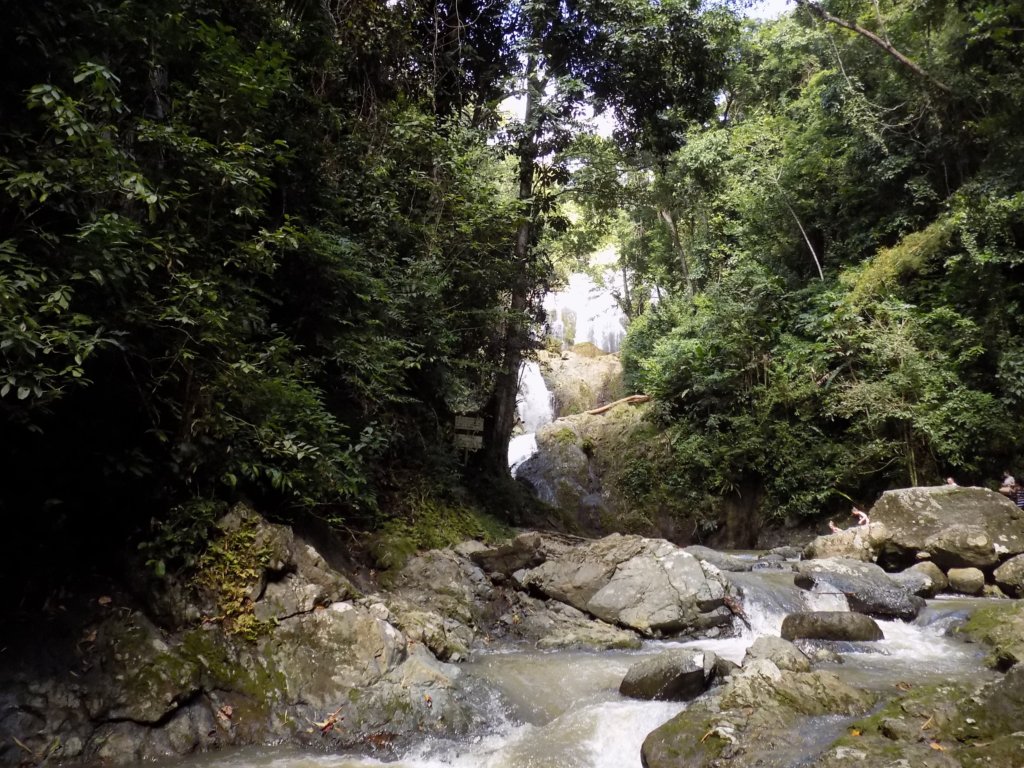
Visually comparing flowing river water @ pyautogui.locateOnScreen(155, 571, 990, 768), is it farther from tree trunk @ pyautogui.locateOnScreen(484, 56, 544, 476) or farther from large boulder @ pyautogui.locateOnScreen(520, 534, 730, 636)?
tree trunk @ pyautogui.locateOnScreen(484, 56, 544, 476)

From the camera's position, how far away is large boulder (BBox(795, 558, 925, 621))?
7.24 metres

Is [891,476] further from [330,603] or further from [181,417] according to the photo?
[181,417]

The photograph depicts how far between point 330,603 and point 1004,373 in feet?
38.2

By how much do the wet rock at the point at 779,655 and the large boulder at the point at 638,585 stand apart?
156 cm

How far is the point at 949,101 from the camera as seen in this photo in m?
12.6

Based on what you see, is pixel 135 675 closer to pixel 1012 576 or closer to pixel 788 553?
pixel 1012 576

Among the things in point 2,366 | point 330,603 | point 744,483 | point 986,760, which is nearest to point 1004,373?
point 744,483

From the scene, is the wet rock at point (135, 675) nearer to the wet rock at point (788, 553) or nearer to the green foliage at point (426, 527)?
the green foliage at point (426, 527)

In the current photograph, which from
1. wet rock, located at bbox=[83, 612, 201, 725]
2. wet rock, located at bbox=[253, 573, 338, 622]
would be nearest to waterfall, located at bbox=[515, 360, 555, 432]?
wet rock, located at bbox=[253, 573, 338, 622]

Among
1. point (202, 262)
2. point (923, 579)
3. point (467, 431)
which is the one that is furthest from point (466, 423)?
point (923, 579)

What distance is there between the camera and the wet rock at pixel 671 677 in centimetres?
470

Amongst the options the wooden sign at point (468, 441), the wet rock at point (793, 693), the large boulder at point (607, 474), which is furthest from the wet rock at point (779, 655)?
the large boulder at point (607, 474)

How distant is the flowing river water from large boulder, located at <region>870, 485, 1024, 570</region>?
121cm

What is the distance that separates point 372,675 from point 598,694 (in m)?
1.89
